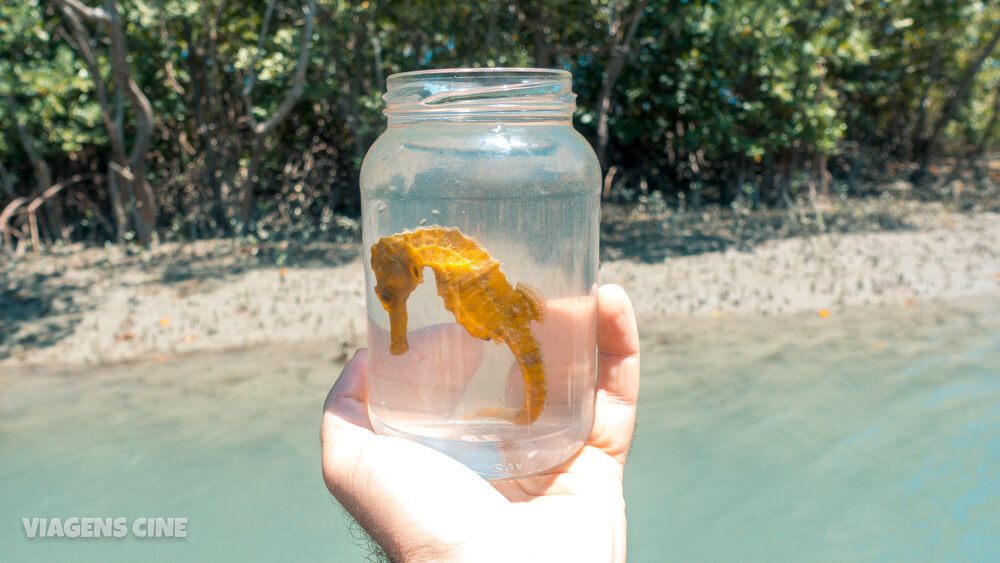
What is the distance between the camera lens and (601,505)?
80.7 inches

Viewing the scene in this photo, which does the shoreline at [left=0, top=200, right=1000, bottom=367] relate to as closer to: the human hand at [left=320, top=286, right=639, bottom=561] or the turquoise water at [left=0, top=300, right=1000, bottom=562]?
the turquoise water at [left=0, top=300, right=1000, bottom=562]

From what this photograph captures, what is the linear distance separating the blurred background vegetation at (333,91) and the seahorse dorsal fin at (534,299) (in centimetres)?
643

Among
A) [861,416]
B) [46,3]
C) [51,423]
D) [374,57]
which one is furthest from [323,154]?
[861,416]

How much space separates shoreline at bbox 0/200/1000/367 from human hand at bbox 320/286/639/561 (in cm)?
454

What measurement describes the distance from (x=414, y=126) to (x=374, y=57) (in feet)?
27.2

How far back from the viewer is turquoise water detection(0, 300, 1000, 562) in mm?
4438

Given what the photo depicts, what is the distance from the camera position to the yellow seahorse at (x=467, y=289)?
1722mm

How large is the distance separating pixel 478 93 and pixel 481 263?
Result: 397 millimetres

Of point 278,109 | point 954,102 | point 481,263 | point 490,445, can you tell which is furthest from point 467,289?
point 954,102

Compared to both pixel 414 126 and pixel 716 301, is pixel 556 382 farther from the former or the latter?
pixel 716 301

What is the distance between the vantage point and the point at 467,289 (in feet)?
5.65

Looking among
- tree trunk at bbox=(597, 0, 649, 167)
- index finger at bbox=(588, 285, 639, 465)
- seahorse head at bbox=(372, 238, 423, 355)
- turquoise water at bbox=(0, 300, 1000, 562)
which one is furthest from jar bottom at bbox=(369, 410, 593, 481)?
tree trunk at bbox=(597, 0, 649, 167)

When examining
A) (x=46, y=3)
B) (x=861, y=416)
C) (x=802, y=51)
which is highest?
(x=46, y=3)

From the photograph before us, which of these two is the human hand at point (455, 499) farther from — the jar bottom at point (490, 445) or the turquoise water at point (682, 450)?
the turquoise water at point (682, 450)
